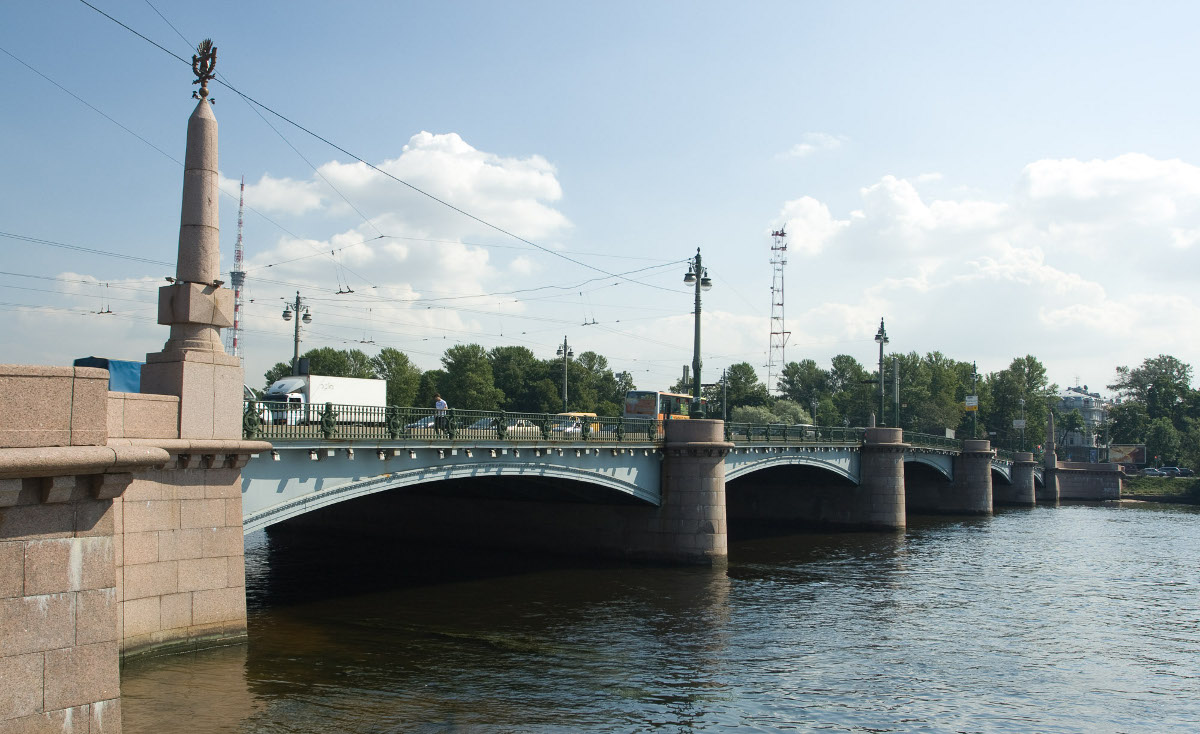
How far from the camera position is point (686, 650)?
1844 cm

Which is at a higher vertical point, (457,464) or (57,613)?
(457,464)

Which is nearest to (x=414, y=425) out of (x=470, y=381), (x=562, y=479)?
(x=562, y=479)

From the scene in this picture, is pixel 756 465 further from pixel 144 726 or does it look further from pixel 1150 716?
pixel 144 726

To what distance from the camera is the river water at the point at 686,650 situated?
13719 mm

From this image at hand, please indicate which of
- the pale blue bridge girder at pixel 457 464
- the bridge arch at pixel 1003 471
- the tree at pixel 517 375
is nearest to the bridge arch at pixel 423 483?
the pale blue bridge girder at pixel 457 464

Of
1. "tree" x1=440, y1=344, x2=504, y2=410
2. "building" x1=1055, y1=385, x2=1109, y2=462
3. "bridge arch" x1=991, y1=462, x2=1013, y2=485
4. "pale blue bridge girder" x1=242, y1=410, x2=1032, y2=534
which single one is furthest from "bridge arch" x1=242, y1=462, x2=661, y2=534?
"building" x1=1055, y1=385, x2=1109, y2=462

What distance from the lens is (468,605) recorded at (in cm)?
2255

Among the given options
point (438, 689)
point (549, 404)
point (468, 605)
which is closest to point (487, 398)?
point (549, 404)

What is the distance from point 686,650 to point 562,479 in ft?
31.5

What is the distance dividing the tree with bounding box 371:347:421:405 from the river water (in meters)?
58.8

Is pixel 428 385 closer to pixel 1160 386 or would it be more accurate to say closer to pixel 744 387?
pixel 744 387

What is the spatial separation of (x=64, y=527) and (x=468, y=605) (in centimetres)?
1509

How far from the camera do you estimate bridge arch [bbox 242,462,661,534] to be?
17.4 m

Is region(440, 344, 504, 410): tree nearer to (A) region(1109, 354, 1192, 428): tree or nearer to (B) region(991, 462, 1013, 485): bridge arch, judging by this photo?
(B) region(991, 462, 1013, 485): bridge arch
